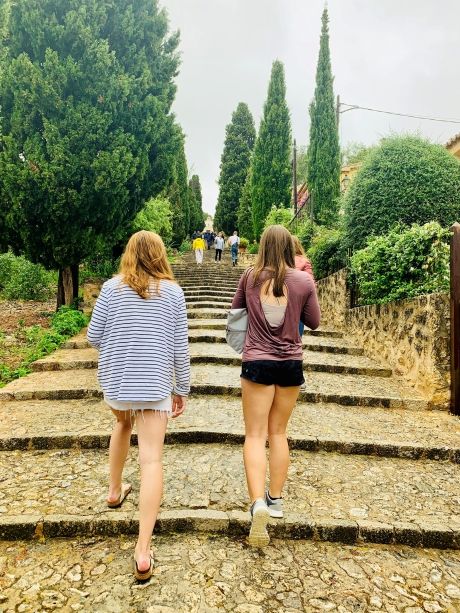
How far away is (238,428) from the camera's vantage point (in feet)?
14.0

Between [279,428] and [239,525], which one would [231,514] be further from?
[279,428]

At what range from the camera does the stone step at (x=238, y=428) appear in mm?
3969

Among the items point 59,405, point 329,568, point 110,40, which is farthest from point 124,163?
point 329,568

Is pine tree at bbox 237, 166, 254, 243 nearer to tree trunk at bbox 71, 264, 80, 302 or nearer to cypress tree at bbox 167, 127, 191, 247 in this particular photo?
cypress tree at bbox 167, 127, 191, 247

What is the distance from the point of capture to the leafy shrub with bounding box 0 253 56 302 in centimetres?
1121

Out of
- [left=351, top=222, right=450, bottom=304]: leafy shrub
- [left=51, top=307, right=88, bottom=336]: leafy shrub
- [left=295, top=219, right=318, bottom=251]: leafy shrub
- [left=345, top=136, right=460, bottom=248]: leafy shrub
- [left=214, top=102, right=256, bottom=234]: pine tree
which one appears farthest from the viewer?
[left=214, top=102, right=256, bottom=234]: pine tree

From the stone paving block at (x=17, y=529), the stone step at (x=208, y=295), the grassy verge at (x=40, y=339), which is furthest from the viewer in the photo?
the stone step at (x=208, y=295)

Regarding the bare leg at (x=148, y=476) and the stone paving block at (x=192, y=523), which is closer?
the bare leg at (x=148, y=476)

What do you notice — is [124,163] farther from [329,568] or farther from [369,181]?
[329,568]

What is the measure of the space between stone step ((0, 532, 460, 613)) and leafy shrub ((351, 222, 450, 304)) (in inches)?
154

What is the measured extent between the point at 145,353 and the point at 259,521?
117 cm

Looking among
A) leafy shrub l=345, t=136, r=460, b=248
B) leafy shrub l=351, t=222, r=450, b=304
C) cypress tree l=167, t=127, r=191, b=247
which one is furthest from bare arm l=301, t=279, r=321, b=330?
cypress tree l=167, t=127, r=191, b=247

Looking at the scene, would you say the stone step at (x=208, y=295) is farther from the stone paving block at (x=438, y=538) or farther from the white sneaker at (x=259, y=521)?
the white sneaker at (x=259, y=521)

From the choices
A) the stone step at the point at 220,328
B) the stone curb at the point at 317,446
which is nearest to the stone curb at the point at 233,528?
the stone curb at the point at 317,446
